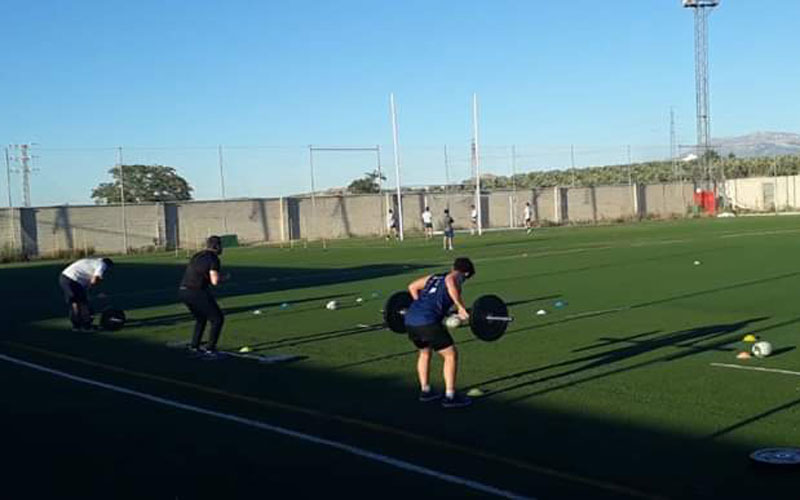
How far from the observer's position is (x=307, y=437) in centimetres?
934

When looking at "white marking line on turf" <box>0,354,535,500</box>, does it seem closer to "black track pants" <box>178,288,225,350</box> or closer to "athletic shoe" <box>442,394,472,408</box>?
"athletic shoe" <box>442,394,472,408</box>

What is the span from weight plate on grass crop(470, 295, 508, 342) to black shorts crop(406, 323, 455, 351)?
25.4 inches

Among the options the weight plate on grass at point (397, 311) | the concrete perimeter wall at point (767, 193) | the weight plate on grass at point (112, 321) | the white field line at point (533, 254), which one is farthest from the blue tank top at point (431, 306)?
the concrete perimeter wall at point (767, 193)

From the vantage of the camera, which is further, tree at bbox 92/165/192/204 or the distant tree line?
the distant tree line

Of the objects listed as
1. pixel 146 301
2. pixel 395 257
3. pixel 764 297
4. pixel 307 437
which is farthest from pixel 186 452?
pixel 395 257

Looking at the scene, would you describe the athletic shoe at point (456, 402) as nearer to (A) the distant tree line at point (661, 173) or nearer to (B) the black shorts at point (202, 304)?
(B) the black shorts at point (202, 304)

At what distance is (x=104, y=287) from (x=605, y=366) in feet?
65.8

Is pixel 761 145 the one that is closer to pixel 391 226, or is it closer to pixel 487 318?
pixel 391 226

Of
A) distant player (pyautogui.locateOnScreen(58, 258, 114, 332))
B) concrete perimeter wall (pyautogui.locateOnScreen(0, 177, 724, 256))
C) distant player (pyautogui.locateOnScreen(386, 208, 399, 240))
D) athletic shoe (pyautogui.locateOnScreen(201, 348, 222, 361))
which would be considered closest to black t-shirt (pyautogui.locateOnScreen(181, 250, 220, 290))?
athletic shoe (pyautogui.locateOnScreen(201, 348, 222, 361))

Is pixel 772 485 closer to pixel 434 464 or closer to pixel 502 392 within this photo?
pixel 434 464

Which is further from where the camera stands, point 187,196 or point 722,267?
point 187,196

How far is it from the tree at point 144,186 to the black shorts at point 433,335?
49.5 m

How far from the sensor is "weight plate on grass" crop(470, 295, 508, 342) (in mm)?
10812

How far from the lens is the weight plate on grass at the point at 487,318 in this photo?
10.8 meters
